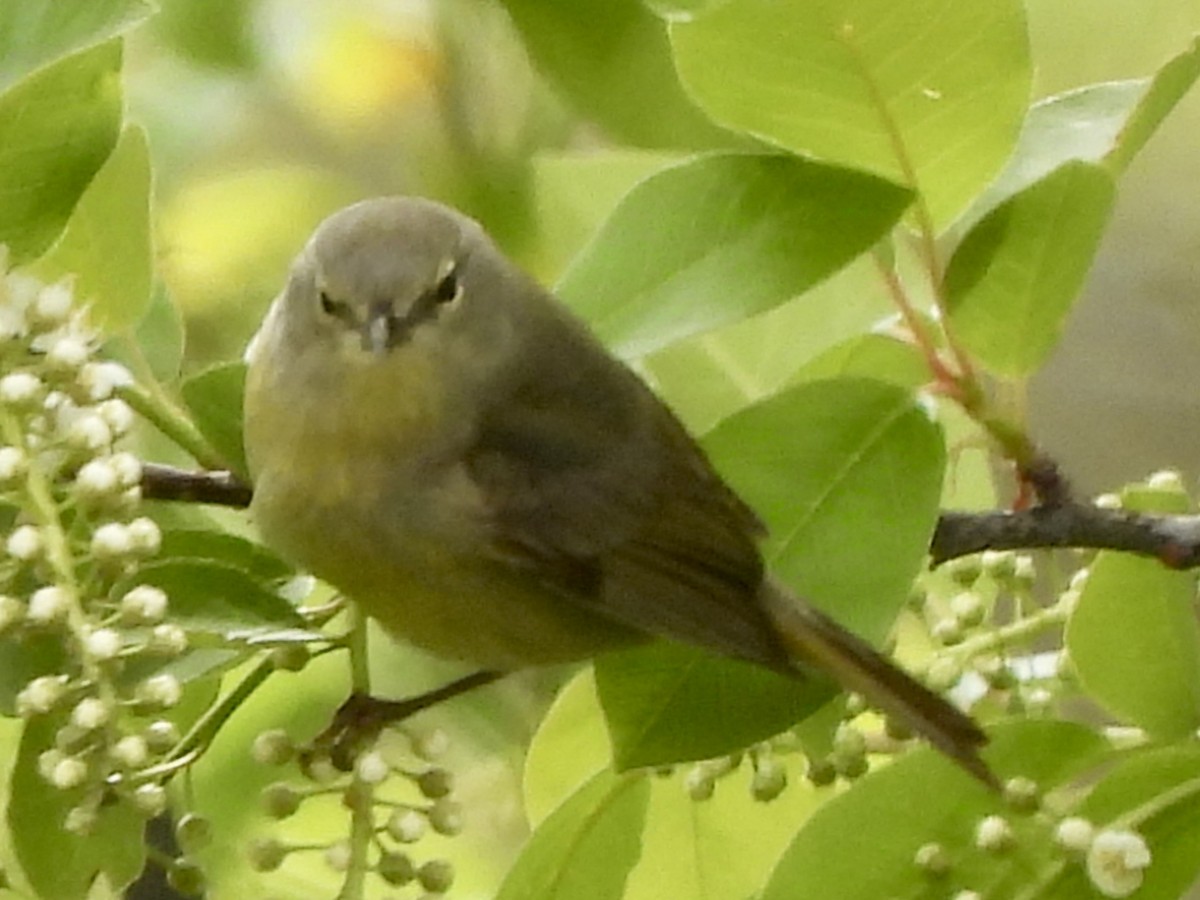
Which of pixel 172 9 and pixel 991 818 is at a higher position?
pixel 172 9

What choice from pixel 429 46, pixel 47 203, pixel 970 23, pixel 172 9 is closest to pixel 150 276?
pixel 47 203

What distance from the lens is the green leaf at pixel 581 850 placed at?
0.86m

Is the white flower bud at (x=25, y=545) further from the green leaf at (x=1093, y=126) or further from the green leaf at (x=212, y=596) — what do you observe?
the green leaf at (x=1093, y=126)

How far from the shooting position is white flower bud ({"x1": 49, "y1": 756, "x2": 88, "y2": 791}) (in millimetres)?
607

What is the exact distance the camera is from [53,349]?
643mm

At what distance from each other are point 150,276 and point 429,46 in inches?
35.7

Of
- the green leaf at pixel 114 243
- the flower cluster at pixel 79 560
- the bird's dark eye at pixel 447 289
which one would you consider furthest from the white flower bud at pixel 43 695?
the bird's dark eye at pixel 447 289

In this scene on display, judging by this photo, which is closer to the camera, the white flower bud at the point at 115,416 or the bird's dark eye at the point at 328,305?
the white flower bud at the point at 115,416

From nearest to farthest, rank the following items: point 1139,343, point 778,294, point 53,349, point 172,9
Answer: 1. point 53,349
2. point 778,294
3. point 172,9
4. point 1139,343

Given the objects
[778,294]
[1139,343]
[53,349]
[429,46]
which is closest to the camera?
[53,349]

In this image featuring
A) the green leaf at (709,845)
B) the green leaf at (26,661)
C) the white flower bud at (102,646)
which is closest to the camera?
the white flower bud at (102,646)

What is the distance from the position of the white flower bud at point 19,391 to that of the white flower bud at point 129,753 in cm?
12

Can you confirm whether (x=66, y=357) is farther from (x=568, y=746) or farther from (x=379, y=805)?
(x=568, y=746)

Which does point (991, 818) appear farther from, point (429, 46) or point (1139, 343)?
point (1139, 343)
